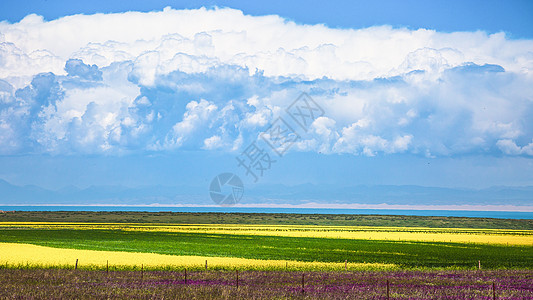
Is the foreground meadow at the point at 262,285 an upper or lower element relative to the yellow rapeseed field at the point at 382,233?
lower

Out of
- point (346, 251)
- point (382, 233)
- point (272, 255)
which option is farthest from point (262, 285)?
point (382, 233)

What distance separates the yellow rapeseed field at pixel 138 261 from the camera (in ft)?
130

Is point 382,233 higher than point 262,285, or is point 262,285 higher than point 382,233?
point 382,233

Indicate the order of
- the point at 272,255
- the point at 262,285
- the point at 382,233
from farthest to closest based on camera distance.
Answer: the point at 382,233, the point at 272,255, the point at 262,285

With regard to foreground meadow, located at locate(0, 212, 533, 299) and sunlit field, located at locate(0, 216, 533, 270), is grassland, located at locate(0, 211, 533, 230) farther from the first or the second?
foreground meadow, located at locate(0, 212, 533, 299)

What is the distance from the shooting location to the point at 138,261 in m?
41.9

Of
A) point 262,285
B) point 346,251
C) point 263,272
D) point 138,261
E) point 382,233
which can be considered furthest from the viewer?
point 382,233

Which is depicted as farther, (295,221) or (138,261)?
(295,221)

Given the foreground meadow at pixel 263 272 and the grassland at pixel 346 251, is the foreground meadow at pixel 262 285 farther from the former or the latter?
the grassland at pixel 346 251

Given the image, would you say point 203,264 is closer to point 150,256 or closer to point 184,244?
point 150,256

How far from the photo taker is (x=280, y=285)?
30.3 metres

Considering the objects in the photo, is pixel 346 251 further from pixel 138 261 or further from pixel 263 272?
pixel 138 261

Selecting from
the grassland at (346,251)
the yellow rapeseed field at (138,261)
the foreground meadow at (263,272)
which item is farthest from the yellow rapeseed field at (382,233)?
the yellow rapeseed field at (138,261)

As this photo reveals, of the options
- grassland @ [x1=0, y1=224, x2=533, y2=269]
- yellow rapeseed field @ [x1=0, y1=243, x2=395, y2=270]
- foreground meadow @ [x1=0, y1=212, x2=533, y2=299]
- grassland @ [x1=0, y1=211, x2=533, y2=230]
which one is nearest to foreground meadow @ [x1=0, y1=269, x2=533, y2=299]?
foreground meadow @ [x1=0, y1=212, x2=533, y2=299]
